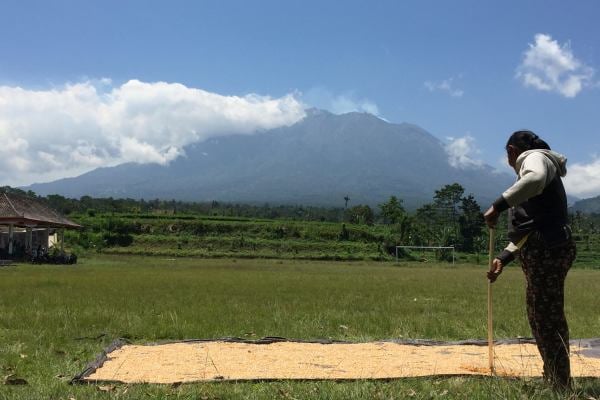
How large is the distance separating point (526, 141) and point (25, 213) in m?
35.0

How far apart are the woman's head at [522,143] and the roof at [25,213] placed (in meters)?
33.0

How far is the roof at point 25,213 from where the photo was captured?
32.6 metres

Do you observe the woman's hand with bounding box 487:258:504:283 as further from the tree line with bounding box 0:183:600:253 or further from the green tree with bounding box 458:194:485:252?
the green tree with bounding box 458:194:485:252

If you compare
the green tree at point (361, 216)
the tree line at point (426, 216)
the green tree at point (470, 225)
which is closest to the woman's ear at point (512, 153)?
the tree line at point (426, 216)

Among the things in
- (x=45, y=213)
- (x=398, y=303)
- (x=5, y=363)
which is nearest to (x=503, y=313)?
(x=398, y=303)

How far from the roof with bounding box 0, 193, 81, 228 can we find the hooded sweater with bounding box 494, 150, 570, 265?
3320 cm

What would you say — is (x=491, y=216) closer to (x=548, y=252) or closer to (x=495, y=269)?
(x=548, y=252)

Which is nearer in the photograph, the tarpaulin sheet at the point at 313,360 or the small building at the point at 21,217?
the tarpaulin sheet at the point at 313,360

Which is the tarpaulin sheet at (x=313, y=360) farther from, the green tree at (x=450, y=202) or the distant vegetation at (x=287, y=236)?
the green tree at (x=450, y=202)

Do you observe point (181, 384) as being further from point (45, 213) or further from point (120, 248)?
point (120, 248)

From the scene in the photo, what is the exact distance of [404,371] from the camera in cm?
471

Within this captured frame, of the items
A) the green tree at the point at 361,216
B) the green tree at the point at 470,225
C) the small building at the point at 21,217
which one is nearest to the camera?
the small building at the point at 21,217

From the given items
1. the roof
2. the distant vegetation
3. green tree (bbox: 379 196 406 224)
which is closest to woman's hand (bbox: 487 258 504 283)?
the roof

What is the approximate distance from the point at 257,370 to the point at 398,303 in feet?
22.6
